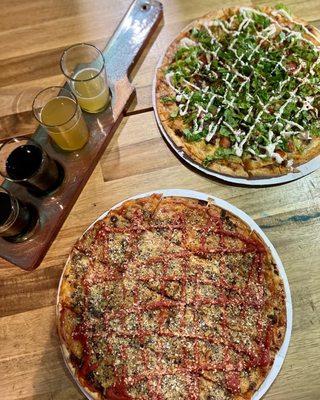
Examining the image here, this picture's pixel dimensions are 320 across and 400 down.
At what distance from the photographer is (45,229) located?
6.38 ft

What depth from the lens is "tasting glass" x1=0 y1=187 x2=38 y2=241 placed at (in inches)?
71.0

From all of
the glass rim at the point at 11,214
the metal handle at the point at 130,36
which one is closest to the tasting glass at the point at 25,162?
the glass rim at the point at 11,214

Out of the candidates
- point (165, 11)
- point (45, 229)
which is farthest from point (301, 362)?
point (165, 11)

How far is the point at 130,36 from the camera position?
2.26 meters

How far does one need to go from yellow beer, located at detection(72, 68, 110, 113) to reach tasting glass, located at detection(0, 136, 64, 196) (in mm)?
349

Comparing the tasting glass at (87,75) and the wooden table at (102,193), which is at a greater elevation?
the tasting glass at (87,75)

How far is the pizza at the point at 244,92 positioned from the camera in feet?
6.49

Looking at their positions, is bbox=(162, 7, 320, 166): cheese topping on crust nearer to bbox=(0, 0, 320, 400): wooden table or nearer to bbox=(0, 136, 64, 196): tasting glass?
bbox=(0, 0, 320, 400): wooden table

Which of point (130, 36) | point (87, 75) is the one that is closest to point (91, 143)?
point (87, 75)

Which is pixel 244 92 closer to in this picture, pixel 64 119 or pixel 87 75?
pixel 87 75

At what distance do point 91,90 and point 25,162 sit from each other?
0.46 m

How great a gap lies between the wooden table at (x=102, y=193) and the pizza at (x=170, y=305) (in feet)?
0.51

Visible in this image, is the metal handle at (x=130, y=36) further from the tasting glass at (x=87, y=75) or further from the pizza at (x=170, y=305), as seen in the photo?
the pizza at (x=170, y=305)

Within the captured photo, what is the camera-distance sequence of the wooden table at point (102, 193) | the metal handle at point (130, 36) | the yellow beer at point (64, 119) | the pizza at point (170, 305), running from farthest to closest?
1. the metal handle at point (130, 36)
2. the yellow beer at point (64, 119)
3. the wooden table at point (102, 193)
4. the pizza at point (170, 305)
